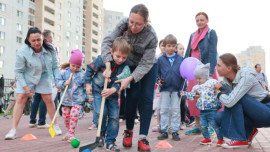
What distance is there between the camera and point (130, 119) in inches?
162

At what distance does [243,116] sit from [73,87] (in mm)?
2827

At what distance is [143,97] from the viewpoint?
396 cm

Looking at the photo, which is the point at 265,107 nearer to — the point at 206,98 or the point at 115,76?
the point at 206,98

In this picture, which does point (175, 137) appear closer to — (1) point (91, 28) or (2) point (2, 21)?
(2) point (2, 21)

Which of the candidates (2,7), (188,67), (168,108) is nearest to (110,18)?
(2,7)

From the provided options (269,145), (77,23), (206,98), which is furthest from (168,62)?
(77,23)

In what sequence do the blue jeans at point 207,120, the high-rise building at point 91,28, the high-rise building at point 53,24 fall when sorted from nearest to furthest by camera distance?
the blue jeans at point 207,120 < the high-rise building at point 53,24 < the high-rise building at point 91,28

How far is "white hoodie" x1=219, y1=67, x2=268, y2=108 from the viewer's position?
13.1 feet

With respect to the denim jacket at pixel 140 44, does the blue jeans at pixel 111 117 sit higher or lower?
lower

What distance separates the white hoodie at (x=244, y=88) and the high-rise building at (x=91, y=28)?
63808mm

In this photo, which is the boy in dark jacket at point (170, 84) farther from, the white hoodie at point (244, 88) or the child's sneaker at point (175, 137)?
the white hoodie at point (244, 88)

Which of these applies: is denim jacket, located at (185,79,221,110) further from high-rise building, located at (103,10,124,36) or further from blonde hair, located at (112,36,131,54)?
high-rise building, located at (103,10,124,36)

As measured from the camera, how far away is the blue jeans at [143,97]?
13.0ft

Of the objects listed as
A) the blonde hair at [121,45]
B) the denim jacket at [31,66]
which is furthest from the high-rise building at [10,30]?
the blonde hair at [121,45]
